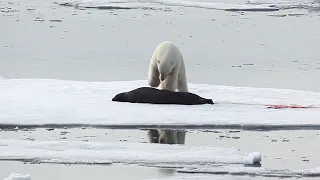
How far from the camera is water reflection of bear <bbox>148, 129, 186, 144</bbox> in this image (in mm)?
8547

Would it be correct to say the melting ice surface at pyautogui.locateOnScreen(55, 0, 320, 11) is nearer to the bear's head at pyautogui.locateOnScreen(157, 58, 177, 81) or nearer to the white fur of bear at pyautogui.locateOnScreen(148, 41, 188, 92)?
the white fur of bear at pyautogui.locateOnScreen(148, 41, 188, 92)

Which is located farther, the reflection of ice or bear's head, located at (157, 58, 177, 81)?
the reflection of ice

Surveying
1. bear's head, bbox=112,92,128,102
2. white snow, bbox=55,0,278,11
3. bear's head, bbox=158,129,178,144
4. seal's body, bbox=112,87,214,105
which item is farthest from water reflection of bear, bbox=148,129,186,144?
white snow, bbox=55,0,278,11

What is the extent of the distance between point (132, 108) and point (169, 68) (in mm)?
1107

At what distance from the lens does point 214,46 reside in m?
19.9

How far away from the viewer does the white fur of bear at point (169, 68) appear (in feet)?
36.2

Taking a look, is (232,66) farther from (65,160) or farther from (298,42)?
(65,160)

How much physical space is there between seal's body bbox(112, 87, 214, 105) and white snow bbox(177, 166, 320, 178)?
319 centimetres

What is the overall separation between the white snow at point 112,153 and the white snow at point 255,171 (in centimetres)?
25

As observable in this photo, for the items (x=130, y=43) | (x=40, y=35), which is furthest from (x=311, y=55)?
(x=40, y=35)

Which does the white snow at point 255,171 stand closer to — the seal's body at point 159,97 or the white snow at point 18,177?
the white snow at point 18,177

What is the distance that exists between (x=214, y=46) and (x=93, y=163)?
1259cm

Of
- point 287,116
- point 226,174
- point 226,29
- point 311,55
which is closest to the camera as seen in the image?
point 226,174

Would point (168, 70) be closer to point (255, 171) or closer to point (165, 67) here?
point (165, 67)
